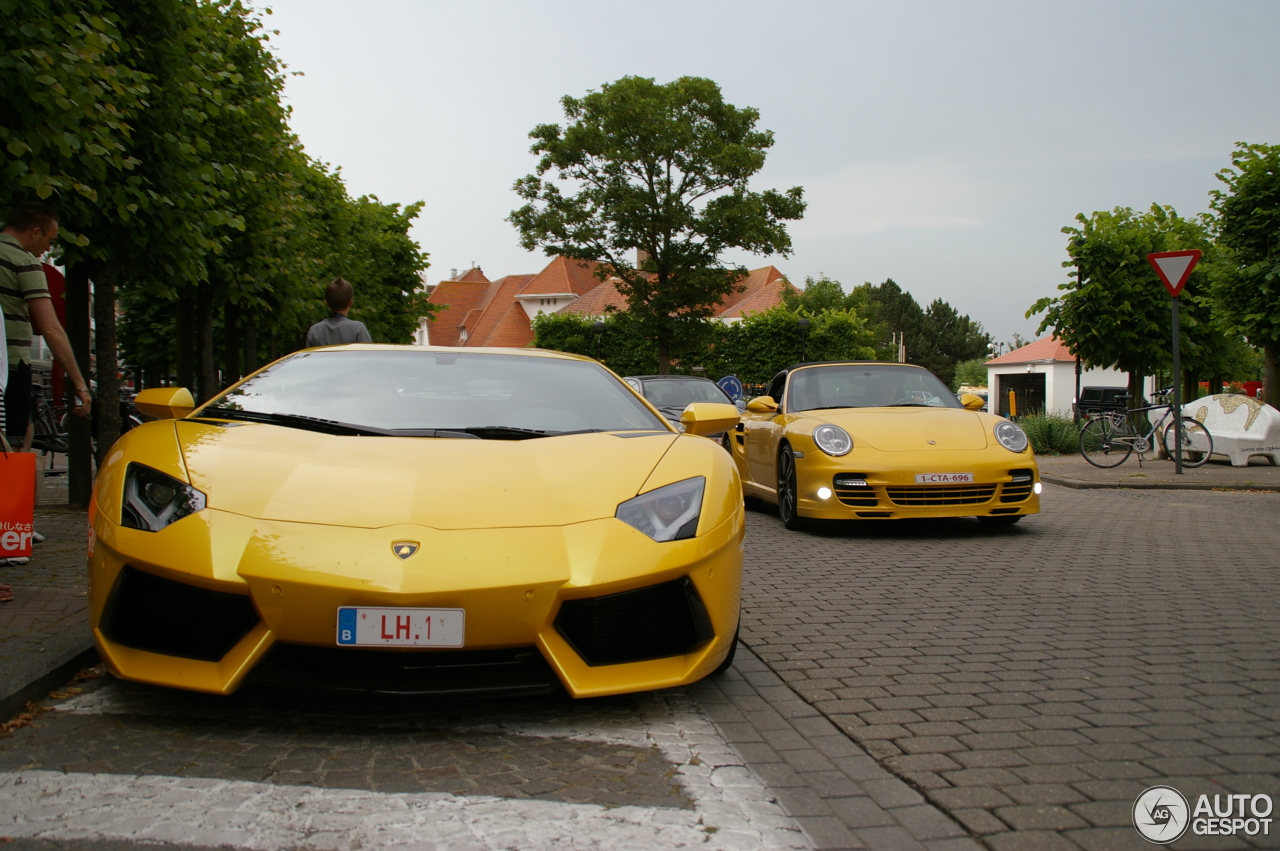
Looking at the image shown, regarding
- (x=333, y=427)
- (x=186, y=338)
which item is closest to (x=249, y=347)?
(x=186, y=338)

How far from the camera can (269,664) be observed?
294cm

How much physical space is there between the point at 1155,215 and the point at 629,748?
2202cm

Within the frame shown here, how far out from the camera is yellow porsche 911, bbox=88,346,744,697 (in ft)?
9.48

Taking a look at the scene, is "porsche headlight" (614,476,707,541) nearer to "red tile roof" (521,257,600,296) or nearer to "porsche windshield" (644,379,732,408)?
"porsche windshield" (644,379,732,408)

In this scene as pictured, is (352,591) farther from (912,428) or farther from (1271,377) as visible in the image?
(1271,377)

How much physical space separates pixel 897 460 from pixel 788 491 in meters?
1.16

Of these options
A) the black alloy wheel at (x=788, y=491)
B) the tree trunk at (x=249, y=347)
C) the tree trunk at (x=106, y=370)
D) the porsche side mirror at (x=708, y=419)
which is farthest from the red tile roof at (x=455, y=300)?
the porsche side mirror at (x=708, y=419)

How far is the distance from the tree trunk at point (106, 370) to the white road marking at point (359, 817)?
22.8 feet

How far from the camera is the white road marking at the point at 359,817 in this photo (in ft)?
7.58

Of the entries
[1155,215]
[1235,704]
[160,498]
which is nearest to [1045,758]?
[1235,704]

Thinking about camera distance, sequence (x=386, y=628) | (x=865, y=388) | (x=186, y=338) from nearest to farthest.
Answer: (x=386, y=628)
(x=865, y=388)
(x=186, y=338)

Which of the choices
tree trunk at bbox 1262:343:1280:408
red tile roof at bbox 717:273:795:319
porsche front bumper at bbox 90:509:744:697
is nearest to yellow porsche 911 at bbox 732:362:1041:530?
porsche front bumper at bbox 90:509:744:697

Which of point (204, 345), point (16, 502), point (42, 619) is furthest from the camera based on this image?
point (204, 345)

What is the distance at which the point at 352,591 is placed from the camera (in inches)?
112
